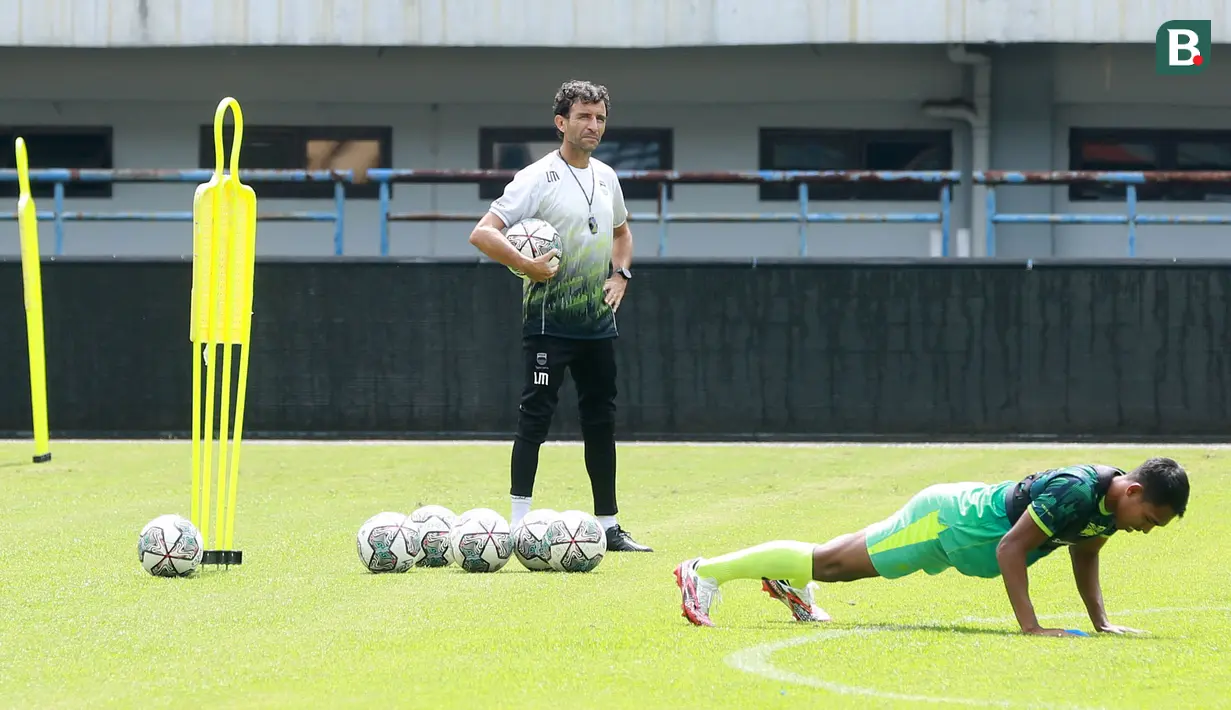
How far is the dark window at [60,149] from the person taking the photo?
70.2ft

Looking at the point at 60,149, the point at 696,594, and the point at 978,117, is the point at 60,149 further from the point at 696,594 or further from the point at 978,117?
the point at 696,594

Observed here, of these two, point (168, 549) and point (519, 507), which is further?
point (519, 507)

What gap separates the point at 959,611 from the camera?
291 inches

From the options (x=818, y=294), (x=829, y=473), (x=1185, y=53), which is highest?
(x=1185, y=53)

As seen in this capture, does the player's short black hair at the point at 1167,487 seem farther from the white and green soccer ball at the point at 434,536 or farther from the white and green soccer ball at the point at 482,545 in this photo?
the white and green soccer ball at the point at 434,536

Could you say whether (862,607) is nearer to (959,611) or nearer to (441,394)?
(959,611)

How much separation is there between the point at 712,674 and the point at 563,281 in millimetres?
4073

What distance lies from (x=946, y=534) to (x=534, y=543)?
101 inches

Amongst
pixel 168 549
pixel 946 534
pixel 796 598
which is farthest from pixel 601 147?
pixel 946 534

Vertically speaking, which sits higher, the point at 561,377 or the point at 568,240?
the point at 568,240

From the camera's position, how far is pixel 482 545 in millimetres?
8664

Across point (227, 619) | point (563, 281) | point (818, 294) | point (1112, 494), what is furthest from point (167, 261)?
point (1112, 494)

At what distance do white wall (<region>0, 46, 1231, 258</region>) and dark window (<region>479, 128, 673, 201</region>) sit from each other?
117mm

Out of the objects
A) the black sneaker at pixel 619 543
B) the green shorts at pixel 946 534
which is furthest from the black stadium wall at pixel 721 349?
the green shorts at pixel 946 534
